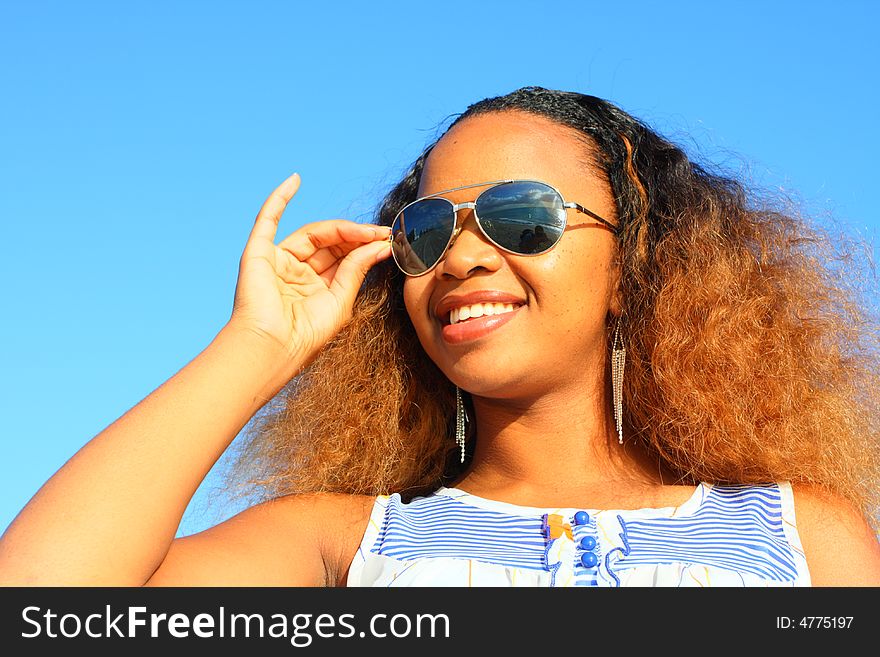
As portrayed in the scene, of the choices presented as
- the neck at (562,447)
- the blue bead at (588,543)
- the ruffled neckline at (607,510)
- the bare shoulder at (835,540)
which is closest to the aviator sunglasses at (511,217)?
the neck at (562,447)

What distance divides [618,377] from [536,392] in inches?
13.7

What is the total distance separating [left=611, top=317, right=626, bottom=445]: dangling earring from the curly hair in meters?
0.04

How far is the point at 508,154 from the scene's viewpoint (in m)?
3.66

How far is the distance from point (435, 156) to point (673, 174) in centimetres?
95

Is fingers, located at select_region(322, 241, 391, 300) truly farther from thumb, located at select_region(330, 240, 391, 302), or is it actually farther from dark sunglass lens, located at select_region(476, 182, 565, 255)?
dark sunglass lens, located at select_region(476, 182, 565, 255)

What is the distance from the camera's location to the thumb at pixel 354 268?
158 inches

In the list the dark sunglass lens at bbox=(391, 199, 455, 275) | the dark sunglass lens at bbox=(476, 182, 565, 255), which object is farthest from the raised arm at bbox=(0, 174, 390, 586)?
the dark sunglass lens at bbox=(476, 182, 565, 255)

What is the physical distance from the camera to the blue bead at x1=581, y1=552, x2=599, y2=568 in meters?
3.21

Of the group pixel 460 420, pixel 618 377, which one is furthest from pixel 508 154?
pixel 460 420

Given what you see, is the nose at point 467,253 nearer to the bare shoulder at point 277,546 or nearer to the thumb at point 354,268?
the thumb at point 354,268

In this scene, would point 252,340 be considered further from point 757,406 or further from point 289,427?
point 757,406

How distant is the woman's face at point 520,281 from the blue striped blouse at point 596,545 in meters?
0.49

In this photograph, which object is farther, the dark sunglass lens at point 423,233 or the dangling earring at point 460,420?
the dangling earring at point 460,420
